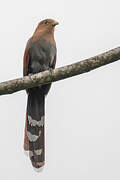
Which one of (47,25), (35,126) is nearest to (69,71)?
(35,126)

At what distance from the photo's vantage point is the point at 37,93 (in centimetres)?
579

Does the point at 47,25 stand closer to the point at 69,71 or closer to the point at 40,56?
the point at 40,56

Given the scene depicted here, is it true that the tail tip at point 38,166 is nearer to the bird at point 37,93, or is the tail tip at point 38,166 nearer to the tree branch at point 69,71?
the bird at point 37,93

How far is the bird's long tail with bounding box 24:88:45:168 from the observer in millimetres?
5770

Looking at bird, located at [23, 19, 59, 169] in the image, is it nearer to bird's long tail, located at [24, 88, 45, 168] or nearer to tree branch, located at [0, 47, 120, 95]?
bird's long tail, located at [24, 88, 45, 168]

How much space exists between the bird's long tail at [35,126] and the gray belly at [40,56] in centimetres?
34

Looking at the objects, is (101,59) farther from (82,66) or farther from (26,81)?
(26,81)

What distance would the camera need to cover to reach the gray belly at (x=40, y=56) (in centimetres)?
569

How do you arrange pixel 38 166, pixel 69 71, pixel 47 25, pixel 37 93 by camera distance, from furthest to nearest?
pixel 47 25
pixel 37 93
pixel 38 166
pixel 69 71

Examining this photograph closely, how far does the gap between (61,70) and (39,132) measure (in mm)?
2033

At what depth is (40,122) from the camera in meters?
5.89

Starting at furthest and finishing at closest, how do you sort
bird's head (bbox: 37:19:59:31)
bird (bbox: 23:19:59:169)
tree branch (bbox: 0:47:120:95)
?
bird's head (bbox: 37:19:59:31) → bird (bbox: 23:19:59:169) → tree branch (bbox: 0:47:120:95)

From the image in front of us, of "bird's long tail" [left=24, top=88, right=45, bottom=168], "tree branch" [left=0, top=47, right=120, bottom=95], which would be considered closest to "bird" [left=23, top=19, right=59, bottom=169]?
"bird's long tail" [left=24, top=88, right=45, bottom=168]

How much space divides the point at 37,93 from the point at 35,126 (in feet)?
1.67
